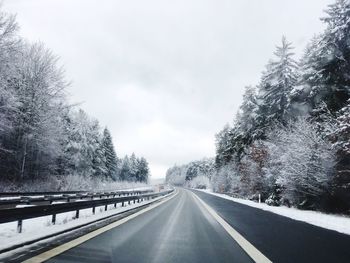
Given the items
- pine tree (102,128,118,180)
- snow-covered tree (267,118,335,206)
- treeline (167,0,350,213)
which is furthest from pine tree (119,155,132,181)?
snow-covered tree (267,118,335,206)

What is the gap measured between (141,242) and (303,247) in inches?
143

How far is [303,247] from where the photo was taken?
27.1 feet

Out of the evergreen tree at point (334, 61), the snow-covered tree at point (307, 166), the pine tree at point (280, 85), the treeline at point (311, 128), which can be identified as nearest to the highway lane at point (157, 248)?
the treeline at point (311, 128)

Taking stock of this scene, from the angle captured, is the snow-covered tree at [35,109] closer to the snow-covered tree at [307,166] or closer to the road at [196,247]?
the snow-covered tree at [307,166]

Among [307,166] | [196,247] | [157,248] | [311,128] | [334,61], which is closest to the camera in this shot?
[157,248]

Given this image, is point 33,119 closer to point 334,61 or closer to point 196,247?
point 334,61

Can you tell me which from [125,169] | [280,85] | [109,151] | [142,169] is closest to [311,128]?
[280,85]

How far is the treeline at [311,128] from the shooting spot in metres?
21.3

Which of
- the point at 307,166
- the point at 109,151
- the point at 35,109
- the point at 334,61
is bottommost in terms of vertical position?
the point at 307,166

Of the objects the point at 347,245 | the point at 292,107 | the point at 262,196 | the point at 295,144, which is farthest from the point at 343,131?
the point at 262,196

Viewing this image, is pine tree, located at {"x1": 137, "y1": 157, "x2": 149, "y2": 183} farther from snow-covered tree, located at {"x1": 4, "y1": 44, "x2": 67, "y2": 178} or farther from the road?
the road

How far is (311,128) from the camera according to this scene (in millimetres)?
26047

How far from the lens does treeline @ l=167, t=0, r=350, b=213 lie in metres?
→ 21.3

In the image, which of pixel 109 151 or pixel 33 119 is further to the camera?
pixel 109 151
